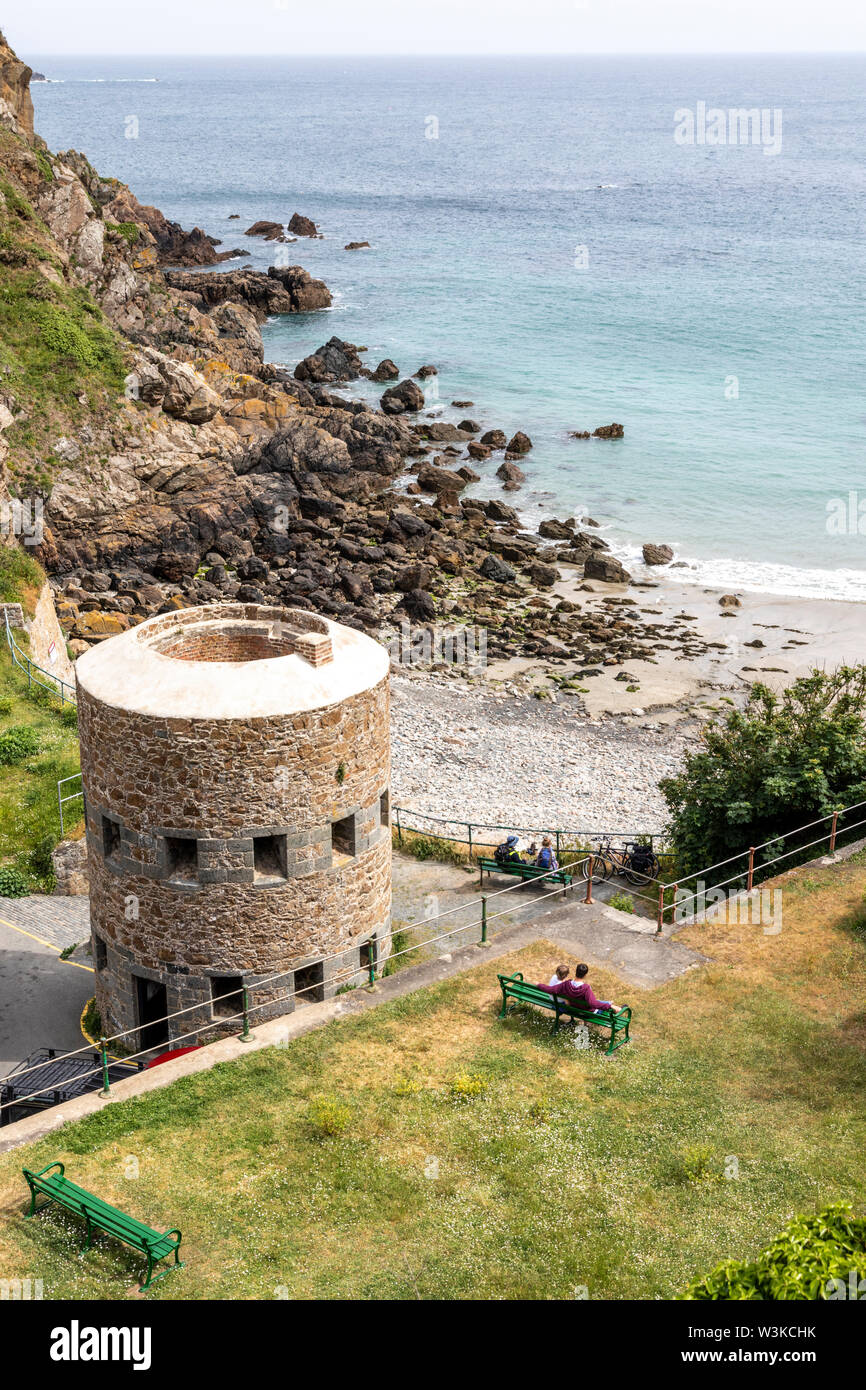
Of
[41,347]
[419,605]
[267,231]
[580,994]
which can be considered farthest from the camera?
[267,231]

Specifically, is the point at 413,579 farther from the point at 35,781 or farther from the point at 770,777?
the point at 770,777

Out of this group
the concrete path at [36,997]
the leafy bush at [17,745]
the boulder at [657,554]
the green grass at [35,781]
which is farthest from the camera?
the boulder at [657,554]

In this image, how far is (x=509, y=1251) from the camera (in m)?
15.1

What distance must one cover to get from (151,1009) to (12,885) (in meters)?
8.60

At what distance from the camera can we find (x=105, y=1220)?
592 inches

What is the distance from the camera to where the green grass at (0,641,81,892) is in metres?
30.2

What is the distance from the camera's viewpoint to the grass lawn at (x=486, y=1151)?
1491 centimetres

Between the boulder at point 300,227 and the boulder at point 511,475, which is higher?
the boulder at point 300,227

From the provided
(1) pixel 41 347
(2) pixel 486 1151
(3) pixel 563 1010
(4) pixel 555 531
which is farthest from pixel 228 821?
(4) pixel 555 531

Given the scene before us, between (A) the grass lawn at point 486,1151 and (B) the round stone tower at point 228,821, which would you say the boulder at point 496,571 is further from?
(A) the grass lawn at point 486,1151

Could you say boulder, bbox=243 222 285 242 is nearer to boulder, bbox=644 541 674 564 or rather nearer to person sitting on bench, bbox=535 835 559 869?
boulder, bbox=644 541 674 564

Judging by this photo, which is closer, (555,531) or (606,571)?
(606,571)

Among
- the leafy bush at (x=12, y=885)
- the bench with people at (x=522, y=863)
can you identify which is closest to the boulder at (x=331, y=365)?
the bench with people at (x=522, y=863)

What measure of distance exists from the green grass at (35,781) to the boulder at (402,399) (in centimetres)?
4409
